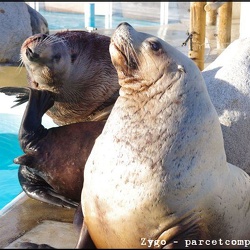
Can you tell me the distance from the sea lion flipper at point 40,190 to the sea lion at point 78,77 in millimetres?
560

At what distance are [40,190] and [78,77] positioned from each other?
918mm

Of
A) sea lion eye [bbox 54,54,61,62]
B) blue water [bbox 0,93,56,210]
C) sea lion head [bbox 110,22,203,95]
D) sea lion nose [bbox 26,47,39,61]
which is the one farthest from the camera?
blue water [bbox 0,93,56,210]

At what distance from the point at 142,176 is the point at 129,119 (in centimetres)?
34

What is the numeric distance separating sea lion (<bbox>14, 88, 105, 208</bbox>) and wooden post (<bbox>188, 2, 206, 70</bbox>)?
4.61 meters

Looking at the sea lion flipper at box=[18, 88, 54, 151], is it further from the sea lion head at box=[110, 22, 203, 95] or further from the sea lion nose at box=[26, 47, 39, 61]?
the sea lion head at box=[110, 22, 203, 95]

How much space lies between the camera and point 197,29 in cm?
888

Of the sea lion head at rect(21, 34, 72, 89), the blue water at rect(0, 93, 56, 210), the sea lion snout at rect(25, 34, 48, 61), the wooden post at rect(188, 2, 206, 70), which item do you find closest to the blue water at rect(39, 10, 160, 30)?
the wooden post at rect(188, 2, 206, 70)

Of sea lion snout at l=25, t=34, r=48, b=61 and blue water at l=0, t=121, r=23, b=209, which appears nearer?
sea lion snout at l=25, t=34, r=48, b=61

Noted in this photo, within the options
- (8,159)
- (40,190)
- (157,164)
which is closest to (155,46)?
(157,164)

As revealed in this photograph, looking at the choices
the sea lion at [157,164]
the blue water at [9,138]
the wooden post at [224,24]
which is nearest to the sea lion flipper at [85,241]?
the sea lion at [157,164]

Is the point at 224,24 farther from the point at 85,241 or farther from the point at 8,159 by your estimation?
the point at 85,241

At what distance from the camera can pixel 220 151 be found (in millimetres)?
3428

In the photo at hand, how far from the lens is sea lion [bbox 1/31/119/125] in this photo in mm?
4660

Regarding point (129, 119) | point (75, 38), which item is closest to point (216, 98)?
point (75, 38)
